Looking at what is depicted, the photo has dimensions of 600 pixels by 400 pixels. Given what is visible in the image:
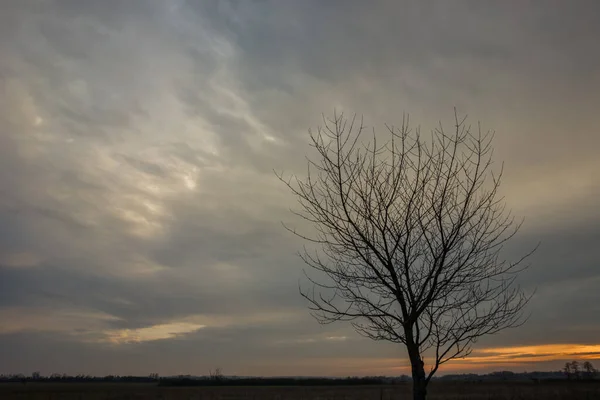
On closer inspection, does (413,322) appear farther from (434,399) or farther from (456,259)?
(434,399)

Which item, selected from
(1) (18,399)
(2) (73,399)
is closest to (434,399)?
(2) (73,399)

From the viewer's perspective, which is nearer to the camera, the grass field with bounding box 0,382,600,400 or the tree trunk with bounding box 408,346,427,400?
the tree trunk with bounding box 408,346,427,400

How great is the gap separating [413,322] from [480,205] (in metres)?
1.86

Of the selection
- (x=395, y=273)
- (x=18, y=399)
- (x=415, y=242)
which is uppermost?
(x=415, y=242)

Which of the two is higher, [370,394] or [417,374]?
[417,374]

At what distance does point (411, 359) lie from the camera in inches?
234

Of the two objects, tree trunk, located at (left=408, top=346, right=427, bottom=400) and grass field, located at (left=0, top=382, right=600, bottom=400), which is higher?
tree trunk, located at (left=408, top=346, right=427, bottom=400)

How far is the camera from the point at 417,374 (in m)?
5.80

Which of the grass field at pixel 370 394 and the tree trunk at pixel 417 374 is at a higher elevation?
the tree trunk at pixel 417 374

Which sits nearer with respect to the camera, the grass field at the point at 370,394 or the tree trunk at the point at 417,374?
the tree trunk at the point at 417,374

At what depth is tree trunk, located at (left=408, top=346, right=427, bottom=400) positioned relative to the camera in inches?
228

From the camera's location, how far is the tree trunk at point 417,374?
578 cm

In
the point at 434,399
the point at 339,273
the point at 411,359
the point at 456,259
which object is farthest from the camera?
the point at 434,399

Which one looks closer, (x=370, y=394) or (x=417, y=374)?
(x=417, y=374)
